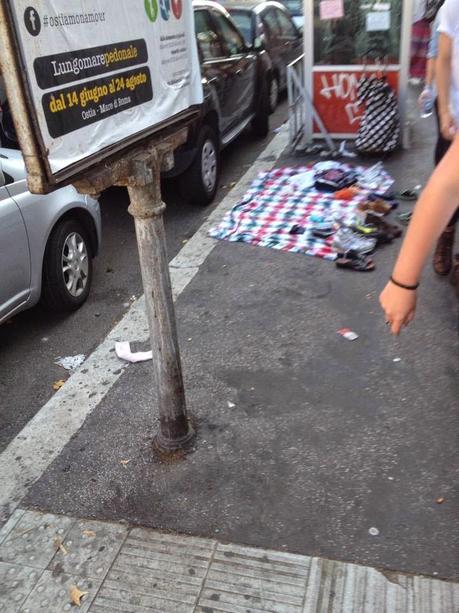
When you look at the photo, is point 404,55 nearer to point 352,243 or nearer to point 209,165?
point 209,165

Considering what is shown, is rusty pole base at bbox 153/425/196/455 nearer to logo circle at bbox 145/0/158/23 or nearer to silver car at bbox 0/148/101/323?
silver car at bbox 0/148/101/323

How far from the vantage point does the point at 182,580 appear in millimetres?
2539

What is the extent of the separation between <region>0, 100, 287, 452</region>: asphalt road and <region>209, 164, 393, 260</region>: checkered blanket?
0.44 meters

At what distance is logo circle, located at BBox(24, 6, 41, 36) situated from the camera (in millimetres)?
1859

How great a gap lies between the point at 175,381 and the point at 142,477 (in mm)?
513


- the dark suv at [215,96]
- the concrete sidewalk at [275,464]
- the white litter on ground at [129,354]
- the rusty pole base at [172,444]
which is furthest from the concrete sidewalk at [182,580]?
the dark suv at [215,96]

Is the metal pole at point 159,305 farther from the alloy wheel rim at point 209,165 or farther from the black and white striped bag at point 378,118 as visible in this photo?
the black and white striped bag at point 378,118

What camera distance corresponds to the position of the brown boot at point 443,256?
4711 mm

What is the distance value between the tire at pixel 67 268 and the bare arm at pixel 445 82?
2805 mm

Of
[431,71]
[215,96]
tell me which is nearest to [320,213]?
[431,71]

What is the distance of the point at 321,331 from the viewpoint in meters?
4.26

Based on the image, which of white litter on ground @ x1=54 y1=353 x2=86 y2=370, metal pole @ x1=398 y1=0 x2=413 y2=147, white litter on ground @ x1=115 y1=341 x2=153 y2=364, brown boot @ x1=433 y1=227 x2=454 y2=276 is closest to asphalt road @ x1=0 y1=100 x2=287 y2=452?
white litter on ground @ x1=54 y1=353 x2=86 y2=370

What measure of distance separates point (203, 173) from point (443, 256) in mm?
2788

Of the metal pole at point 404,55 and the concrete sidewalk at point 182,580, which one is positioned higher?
the metal pole at point 404,55
